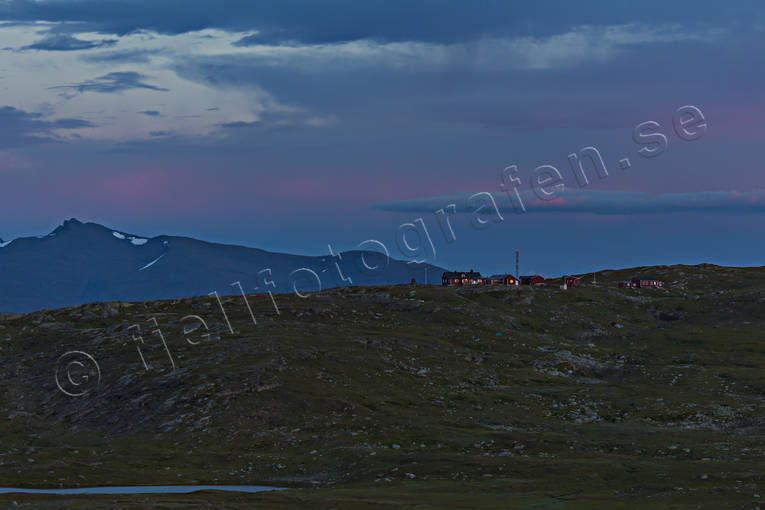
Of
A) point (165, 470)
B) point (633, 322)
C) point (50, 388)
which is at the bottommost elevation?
point (633, 322)

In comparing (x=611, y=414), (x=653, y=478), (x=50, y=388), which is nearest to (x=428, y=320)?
(x=611, y=414)

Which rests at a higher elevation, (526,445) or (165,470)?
(165,470)

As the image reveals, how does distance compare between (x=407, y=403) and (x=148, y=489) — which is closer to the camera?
(x=148, y=489)

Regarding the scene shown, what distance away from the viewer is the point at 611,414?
96625 mm

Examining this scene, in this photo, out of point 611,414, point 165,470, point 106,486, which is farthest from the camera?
point 611,414

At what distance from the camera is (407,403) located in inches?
3878

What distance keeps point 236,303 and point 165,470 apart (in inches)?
3125

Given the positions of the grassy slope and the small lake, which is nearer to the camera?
the grassy slope

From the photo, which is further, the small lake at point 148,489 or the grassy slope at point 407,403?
the small lake at point 148,489

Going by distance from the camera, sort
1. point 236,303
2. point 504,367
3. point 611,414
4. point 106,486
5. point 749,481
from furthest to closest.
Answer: point 236,303 → point 504,367 → point 611,414 → point 106,486 → point 749,481

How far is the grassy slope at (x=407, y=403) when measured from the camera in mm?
63438

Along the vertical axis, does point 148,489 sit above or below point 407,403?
above

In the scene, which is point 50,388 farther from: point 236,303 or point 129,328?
point 236,303

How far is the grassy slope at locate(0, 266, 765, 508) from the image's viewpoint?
6344 cm
